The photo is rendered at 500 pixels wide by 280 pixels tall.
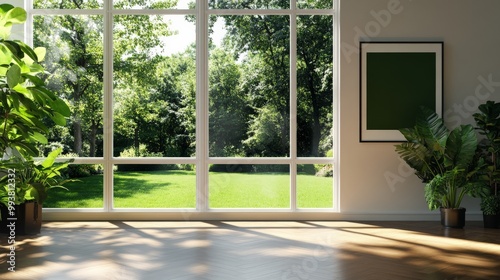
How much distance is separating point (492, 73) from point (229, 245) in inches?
166

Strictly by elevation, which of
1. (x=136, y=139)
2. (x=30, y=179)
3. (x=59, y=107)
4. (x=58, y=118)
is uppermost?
(x=59, y=107)

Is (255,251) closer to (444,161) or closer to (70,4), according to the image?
(444,161)

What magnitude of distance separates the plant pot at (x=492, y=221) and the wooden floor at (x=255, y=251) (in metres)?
0.13

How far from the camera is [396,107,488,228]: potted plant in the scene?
23.5 feet

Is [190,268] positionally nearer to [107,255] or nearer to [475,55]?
[107,255]

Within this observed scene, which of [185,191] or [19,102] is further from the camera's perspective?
[185,191]

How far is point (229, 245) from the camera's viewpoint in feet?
20.4

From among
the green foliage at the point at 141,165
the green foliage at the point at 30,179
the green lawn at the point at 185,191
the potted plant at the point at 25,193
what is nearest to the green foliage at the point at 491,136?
the green lawn at the point at 185,191

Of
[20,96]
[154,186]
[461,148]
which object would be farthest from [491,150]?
[20,96]

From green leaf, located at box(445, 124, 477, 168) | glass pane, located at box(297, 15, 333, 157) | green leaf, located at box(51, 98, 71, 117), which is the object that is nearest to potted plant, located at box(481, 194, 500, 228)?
green leaf, located at box(445, 124, 477, 168)

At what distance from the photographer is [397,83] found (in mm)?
7922

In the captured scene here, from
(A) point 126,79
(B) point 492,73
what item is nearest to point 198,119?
(A) point 126,79

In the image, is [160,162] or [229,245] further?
[160,162]

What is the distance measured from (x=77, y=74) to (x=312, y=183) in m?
3.43
